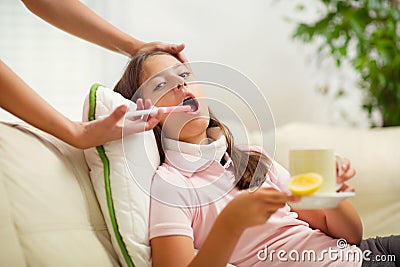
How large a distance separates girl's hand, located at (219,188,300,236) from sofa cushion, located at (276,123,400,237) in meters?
1.13

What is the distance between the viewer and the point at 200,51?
2.96 m

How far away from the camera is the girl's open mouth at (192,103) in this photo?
3.88ft

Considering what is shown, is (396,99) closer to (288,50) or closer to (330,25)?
(330,25)

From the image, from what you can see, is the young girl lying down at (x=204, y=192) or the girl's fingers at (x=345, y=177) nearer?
the girl's fingers at (x=345, y=177)

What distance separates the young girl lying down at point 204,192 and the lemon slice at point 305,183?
28cm

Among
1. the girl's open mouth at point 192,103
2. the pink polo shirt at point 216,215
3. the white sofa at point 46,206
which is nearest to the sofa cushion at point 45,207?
the white sofa at point 46,206

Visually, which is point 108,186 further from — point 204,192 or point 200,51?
point 200,51

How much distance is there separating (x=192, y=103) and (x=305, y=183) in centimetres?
39

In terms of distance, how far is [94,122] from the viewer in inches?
44.7

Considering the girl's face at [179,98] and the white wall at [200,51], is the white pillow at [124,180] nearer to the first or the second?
the girl's face at [179,98]

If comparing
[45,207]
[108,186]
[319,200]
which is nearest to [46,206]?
[45,207]

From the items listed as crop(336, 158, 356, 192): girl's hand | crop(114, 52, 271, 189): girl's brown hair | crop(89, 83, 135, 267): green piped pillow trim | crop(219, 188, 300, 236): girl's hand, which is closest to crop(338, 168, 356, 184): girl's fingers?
crop(336, 158, 356, 192): girl's hand

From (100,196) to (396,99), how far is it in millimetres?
1856

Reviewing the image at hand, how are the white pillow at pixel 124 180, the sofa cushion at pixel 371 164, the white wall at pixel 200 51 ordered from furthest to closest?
1. the white wall at pixel 200 51
2. the sofa cushion at pixel 371 164
3. the white pillow at pixel 124 180
